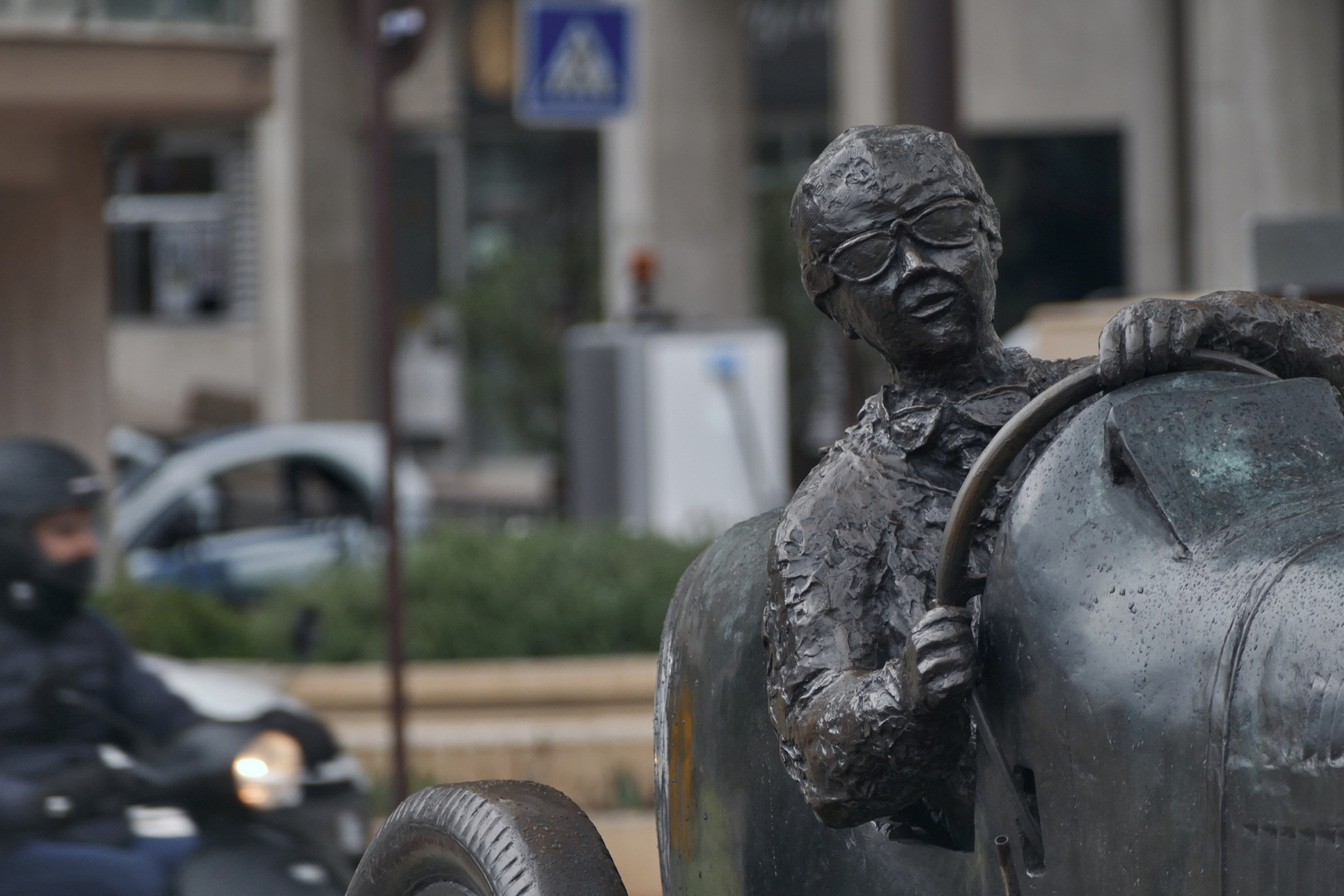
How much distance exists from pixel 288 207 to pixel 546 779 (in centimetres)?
1554

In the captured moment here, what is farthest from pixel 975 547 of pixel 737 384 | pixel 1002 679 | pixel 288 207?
pixel 288 207

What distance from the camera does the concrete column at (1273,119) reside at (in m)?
11.4

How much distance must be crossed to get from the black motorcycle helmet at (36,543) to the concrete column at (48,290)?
20.0 feet

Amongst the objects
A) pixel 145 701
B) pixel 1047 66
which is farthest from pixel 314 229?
pixel 145 701

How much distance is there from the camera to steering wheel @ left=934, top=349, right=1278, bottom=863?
170 centimetres

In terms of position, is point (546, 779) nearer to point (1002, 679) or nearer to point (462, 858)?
point (462, 858)

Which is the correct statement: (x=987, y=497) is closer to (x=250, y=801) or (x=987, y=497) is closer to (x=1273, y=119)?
(x=250, y=801)

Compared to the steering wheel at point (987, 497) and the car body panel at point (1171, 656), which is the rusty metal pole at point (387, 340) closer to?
the car body panel at point (1171, 656)

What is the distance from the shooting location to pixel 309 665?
7789mm

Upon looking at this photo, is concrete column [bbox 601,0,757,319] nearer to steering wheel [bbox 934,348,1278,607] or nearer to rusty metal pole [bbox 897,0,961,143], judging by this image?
rusty metal pole [bbox 897,0,961,143]

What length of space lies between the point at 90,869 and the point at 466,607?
395cm

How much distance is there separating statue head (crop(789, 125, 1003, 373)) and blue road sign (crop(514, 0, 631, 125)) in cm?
655

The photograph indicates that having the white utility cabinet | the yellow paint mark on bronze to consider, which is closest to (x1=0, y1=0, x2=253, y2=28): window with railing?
the white utility cabinet

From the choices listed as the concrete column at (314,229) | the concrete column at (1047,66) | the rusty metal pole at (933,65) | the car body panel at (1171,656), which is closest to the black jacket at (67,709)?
the rusty metal pole at (933,65)
